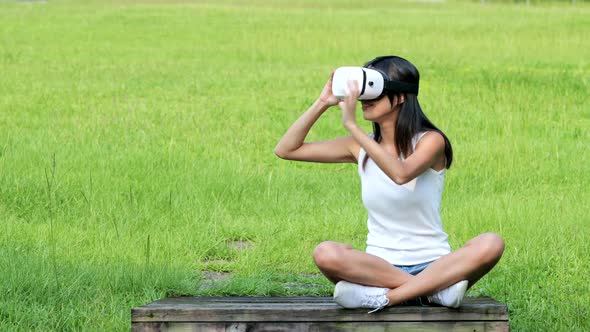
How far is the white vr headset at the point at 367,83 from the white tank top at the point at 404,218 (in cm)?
26

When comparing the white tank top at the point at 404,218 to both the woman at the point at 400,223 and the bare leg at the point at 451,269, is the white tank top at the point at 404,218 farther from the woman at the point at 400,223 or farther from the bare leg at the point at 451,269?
the bare leg at the point at 451,269

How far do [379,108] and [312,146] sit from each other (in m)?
0.54

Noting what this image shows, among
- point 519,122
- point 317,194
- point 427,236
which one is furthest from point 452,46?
point 427,236

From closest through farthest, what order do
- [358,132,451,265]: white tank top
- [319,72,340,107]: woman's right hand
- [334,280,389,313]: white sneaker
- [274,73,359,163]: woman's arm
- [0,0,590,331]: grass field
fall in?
[334,280,389,313]: white sneaker
[358,132,451,265]: white tank top
[319,72,340,107]: woman's right hand
[274,73,359,163]: woman's arm
[0,0,590,331]: grass field

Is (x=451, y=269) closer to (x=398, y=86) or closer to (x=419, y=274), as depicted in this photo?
(x=419, y=274)

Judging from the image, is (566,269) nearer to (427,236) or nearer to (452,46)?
(427,236)

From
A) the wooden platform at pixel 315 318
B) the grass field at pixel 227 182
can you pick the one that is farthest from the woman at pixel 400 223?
the grass field at pixel 227 182

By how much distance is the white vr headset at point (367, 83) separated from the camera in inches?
189

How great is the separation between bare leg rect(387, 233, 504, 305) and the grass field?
1.17 m

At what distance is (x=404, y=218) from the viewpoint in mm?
4957

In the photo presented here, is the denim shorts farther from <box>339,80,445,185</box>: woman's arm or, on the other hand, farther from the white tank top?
<box>339,80,445,185</box>: woman's arm

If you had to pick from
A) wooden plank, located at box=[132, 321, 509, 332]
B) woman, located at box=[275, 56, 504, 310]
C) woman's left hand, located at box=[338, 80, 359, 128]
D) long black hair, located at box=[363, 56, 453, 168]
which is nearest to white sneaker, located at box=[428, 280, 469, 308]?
woman, located at box=[275, 56, 504, 310]

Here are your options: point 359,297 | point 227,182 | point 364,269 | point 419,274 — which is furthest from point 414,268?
point 227,182

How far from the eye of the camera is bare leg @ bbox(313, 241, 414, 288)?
484 cm
